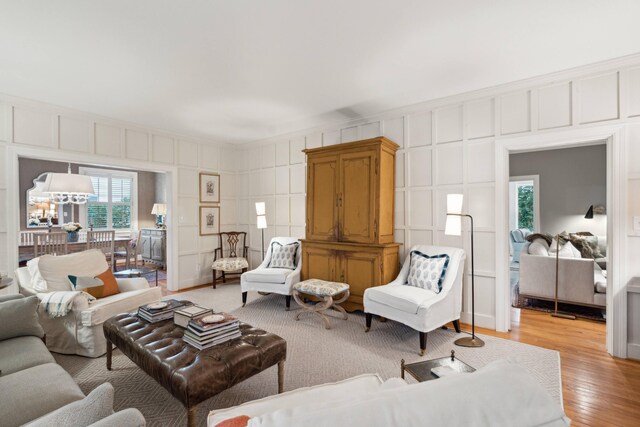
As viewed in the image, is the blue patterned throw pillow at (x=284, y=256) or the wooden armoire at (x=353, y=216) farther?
the blue patterned throw pillow at (x=284, y=256)

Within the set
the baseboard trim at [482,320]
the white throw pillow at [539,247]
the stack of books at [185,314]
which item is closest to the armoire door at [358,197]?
the baseboard trim at [482,320]

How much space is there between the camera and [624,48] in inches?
105

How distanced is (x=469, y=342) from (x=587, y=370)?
886mm

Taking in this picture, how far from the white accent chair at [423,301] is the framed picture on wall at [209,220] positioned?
11.4 ft

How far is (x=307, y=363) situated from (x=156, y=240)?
19.2 ft

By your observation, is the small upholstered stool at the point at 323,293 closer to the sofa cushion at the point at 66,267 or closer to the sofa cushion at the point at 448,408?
the sofa cushion at the point at 66,267

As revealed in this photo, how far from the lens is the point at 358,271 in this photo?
3.92 m

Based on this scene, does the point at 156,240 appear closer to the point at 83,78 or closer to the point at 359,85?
the point at 83,78

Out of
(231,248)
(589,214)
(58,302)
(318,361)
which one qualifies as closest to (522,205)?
(589,214)

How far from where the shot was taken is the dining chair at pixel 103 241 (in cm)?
507

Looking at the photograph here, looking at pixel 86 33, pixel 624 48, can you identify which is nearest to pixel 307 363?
pixel 86 33

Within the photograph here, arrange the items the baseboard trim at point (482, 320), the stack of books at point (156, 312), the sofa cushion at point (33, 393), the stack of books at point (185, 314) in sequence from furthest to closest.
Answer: the baseboard trim at point (482, 320) → the stack of books at point (156, 312) → the stack of books at point (185, 314) → the sofa cushion at point (33, 393)

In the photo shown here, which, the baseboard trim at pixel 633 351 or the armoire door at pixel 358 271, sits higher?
the armoire door at pixel 358 271

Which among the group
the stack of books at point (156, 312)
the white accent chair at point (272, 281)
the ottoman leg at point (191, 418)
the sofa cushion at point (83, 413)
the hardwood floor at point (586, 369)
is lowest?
the hardwood floor at point (586, 369)
